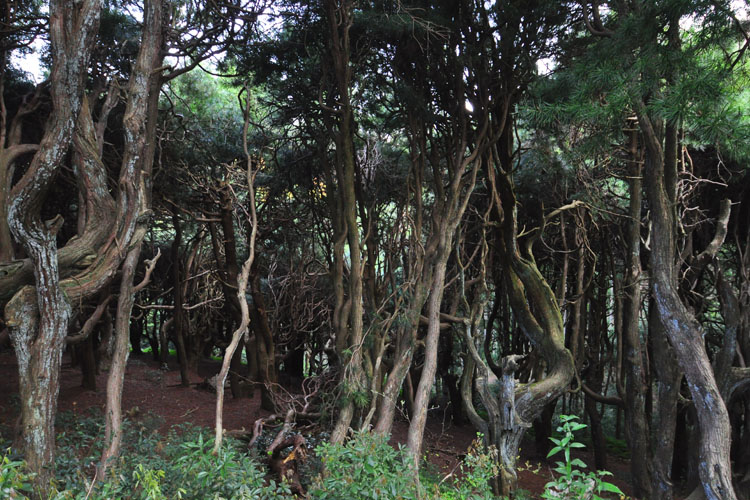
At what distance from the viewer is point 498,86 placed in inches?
263

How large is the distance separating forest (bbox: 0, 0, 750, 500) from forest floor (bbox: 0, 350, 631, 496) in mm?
70

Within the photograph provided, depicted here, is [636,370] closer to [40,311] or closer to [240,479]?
[240,479]

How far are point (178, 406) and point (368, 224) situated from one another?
14.9ft

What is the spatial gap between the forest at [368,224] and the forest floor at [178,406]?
70 mm

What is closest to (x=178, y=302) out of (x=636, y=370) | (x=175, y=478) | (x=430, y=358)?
(x=430, y=358)

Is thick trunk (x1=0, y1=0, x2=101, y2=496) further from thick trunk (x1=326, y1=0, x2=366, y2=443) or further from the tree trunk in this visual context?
thick trunk (x1=326, y1=0, x2=366, y2=443)

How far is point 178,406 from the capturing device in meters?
8.35

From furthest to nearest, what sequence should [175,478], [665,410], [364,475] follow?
[665,410]
[175,478]
[364,475]

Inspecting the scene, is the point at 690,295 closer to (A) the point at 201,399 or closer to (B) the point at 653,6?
(B) the point at 653,6

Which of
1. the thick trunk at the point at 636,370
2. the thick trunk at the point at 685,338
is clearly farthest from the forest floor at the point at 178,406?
the thick trunk at the point at 685,338

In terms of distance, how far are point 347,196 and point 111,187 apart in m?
3.71

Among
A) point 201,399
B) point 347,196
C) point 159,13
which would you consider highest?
point 159,13

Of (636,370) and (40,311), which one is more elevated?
(40,311)

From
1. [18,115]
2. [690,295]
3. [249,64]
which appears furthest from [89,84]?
[690,295]
